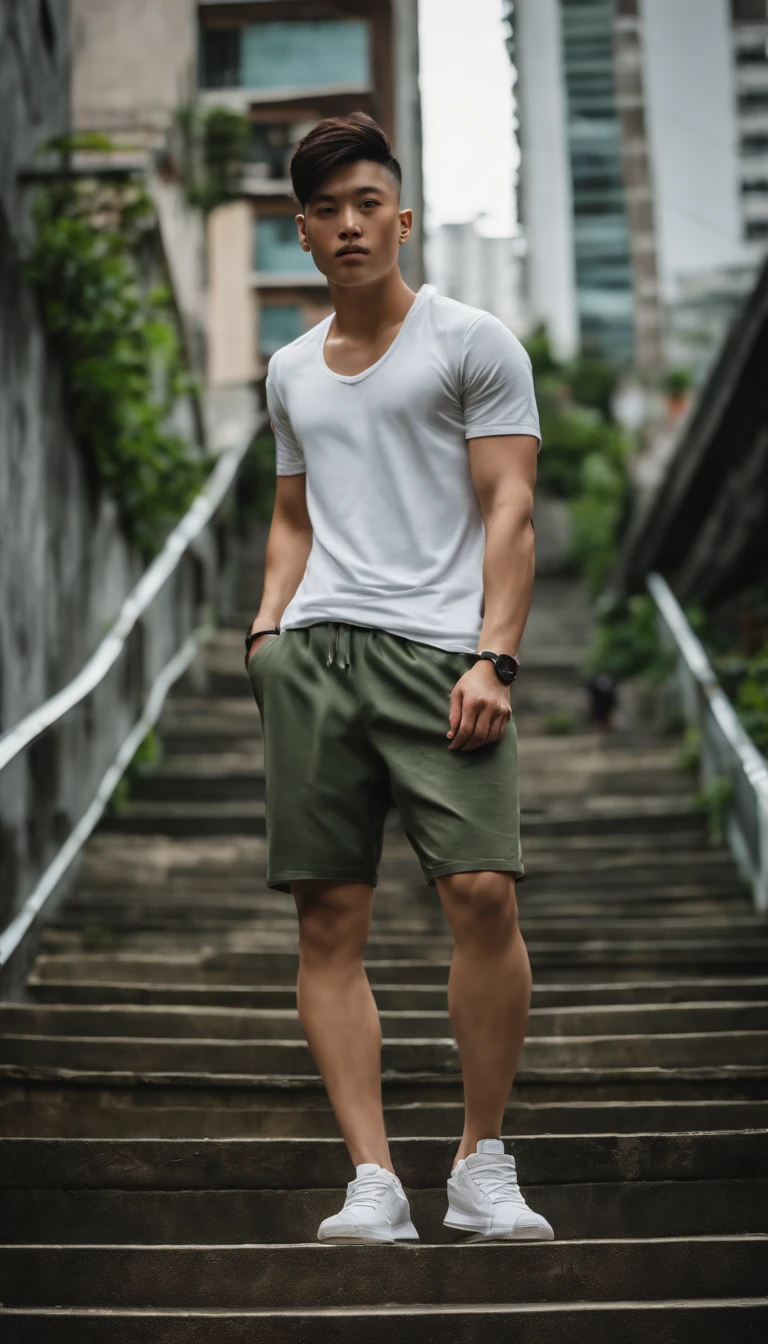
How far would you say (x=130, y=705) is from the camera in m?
7.47

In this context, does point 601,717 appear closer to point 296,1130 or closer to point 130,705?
point 130,705

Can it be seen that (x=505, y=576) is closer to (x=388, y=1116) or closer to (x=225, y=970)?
(x=388, y=1116)

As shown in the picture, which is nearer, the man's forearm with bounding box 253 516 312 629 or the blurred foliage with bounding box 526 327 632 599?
the man's forearm with bounding box 253 516 312 629

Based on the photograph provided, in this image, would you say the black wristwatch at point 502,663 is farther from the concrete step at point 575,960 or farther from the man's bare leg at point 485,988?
the concrete step at point 575,960

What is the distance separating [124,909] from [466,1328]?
3336mm

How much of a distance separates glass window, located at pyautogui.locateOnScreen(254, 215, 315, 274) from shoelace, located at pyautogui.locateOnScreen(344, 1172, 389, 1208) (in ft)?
102

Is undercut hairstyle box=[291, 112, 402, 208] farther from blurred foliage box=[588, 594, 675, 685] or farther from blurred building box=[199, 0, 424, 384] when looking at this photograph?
blurred building box=[199, 0, 424, 384]

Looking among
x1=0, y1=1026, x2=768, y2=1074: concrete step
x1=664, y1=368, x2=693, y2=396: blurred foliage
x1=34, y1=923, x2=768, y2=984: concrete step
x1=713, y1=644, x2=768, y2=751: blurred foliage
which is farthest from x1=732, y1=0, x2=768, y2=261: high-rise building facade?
x1=0, y1=1026, x2=768, y2=1074: concrete step

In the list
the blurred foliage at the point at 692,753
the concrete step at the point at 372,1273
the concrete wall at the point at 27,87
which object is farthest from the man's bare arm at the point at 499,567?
the blurred foliage at the point at 692,753

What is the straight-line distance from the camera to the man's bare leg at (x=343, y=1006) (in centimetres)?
241

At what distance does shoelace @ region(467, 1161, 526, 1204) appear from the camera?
236 cm

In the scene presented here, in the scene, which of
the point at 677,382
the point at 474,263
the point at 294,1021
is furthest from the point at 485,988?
the point at 474,263

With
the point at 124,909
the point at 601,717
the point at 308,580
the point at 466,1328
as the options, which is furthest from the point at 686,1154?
the point at 601,717

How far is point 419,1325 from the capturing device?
86.4 inches
